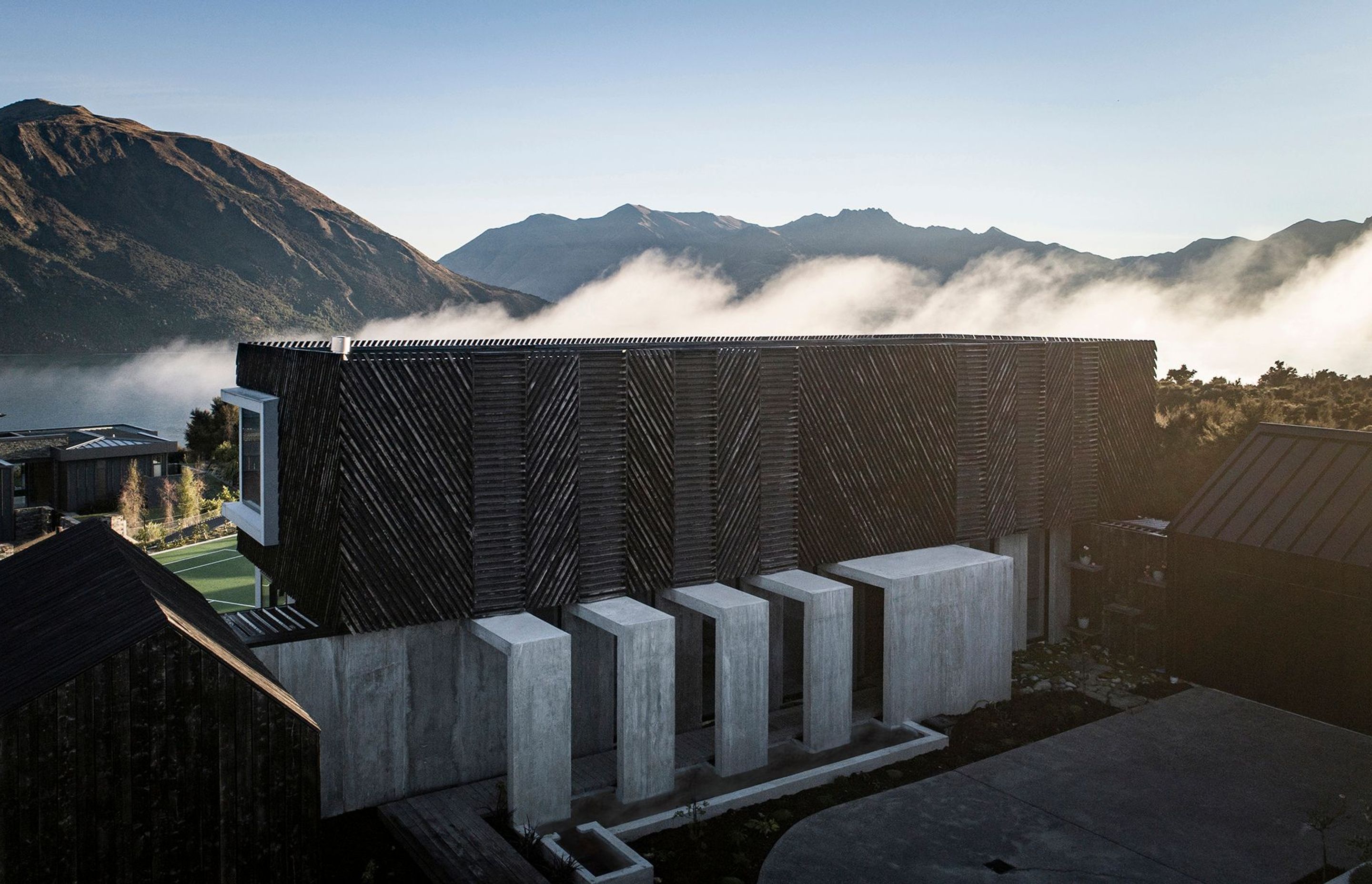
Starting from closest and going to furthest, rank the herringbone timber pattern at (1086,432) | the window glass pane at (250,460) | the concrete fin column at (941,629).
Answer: the concrete fin column at (941,629), the window glass pane at (250,460), the herringbone timber pattern at (1086,432)

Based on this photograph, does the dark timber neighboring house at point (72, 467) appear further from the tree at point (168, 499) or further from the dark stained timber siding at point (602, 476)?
the dark stained timber siding at point (602, 476)

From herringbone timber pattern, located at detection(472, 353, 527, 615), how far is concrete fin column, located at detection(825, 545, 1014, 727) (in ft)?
15.8

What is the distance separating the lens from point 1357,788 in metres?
11.7

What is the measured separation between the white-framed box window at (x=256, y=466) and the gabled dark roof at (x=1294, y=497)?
12267 millimetres

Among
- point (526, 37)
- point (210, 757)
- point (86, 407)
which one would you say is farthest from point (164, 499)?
point (86, 407)

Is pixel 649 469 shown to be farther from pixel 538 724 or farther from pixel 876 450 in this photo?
pixel 876 450

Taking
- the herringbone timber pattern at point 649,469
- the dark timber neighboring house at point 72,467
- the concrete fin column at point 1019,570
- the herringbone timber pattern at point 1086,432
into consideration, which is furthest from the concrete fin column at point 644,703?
the dark timber neighboring house at point 72,467

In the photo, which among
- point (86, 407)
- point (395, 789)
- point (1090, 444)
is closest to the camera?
point (395, 789)

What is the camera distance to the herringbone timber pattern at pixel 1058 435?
17.0 metres

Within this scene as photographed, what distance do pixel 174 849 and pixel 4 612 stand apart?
3.94 metres

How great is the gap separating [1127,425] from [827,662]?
8527mm

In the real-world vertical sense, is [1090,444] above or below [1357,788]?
above

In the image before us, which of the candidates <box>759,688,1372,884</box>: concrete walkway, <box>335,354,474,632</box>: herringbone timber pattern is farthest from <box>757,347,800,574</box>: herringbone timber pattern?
<box>335,354,474,632</box>: herringbone timber pattern

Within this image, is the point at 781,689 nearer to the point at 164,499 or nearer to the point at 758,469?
the point at 758,469
